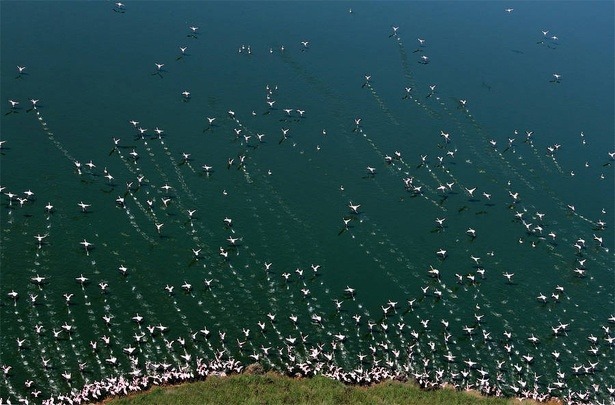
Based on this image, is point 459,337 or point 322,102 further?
point 322,102

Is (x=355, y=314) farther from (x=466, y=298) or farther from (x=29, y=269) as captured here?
(x=29, y=269)

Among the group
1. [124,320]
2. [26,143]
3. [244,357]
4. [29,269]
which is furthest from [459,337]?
[26,143]

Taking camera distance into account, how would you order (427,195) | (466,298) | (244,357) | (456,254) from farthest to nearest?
(427,195)
(456,254)
(466,298)
(244,357)

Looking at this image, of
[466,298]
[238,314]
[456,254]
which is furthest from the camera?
[456,254]

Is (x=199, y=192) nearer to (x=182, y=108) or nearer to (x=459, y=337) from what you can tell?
(x=182, y=108)

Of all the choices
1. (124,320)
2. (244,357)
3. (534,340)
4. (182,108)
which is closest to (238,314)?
(244,357)

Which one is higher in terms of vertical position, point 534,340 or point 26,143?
point 26,143
